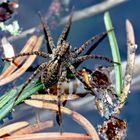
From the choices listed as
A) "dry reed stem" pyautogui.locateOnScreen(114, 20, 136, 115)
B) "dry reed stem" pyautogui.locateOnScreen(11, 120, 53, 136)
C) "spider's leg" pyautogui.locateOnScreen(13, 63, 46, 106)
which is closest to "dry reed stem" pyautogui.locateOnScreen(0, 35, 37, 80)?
"spider's leg" pyautogui.locateOnScreen(13, 63, 46, 106)

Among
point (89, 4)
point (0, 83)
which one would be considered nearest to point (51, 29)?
point (89, 4)

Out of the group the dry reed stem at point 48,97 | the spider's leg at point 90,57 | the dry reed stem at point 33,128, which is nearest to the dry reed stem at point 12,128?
the dry reed stem at point 33,128

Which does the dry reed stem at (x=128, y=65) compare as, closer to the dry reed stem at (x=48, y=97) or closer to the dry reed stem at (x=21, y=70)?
the dry reed stem at (x=48, y=97)

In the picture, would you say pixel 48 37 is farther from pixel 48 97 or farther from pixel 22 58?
pixel 48 97

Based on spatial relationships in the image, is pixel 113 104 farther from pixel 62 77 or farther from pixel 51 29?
Answer: pixel 51 29

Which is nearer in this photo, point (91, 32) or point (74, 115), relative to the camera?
point (74, 115)

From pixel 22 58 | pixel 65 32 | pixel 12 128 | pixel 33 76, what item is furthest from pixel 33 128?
pixel 65 32
